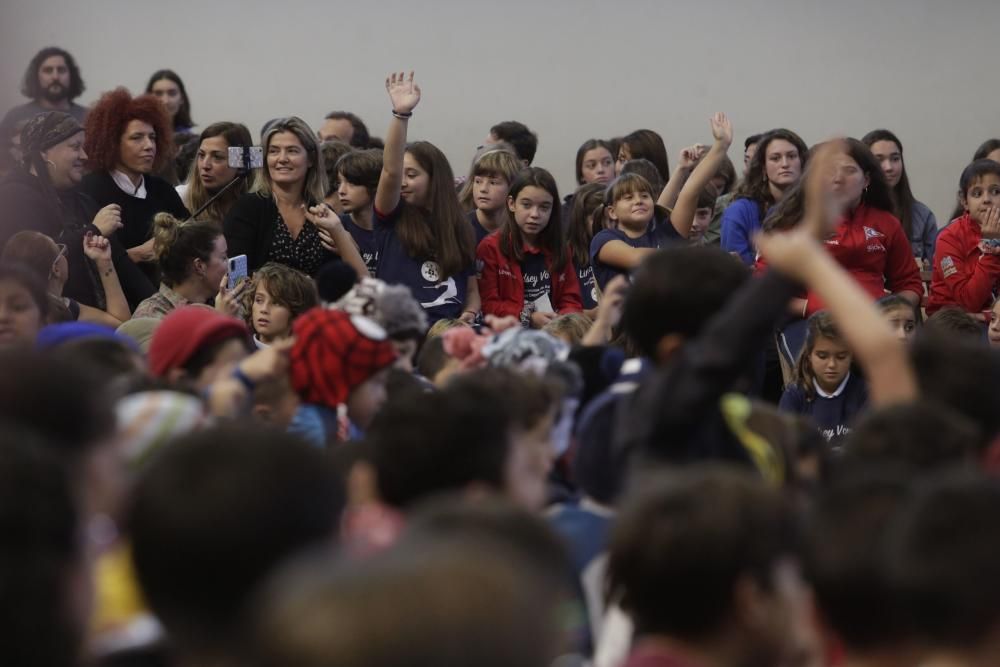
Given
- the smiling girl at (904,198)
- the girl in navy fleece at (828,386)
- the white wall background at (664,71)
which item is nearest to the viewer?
the girl in navy fleece at (828,386)

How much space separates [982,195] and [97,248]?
152 inches

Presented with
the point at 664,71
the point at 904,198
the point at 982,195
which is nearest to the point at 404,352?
the point at 982,195

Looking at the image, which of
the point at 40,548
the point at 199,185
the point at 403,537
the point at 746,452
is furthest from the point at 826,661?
the point at 199,185

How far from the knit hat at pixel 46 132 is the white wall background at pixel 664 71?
12.6 ft

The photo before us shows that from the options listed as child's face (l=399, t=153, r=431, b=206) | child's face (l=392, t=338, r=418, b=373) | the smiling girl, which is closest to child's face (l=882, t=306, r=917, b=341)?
the smiling girl

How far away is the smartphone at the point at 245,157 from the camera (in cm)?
626

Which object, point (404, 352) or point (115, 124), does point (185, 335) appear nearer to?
point (404, 352)

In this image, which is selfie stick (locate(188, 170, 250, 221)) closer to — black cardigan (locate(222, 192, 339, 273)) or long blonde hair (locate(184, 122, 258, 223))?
long blonde hair (locate(184, 122, 258, 223))

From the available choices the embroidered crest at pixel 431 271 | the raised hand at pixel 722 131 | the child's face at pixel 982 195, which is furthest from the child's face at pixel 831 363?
the child's face at pixel 982 195

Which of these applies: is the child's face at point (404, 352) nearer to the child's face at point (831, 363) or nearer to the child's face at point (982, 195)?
the child's face at point (831, 363)

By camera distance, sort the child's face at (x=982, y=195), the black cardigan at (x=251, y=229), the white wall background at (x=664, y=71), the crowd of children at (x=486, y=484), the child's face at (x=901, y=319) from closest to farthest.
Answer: the crowd of children at (x=486, y=484) → the child's face at (x=901, y=319) → the black cardigan at (x=251, y=229) → the child's face at (x=982, y=195) → the white wall background at (x=664, y=71)

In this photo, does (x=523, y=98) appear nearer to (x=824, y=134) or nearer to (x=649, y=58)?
(x=649, y=58)

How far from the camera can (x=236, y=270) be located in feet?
17.8

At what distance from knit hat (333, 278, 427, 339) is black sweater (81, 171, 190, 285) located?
2.53 meters
